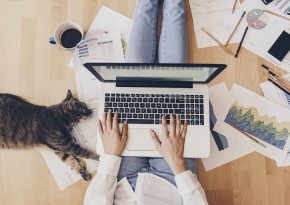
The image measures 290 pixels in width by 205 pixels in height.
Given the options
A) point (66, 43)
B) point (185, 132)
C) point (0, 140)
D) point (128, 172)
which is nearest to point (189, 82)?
point (185, 132)

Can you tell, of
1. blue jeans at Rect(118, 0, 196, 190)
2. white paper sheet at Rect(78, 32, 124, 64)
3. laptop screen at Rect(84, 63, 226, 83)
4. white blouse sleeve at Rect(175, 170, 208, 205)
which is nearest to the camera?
laptop screen at Rect(84, 63, 226, 83)

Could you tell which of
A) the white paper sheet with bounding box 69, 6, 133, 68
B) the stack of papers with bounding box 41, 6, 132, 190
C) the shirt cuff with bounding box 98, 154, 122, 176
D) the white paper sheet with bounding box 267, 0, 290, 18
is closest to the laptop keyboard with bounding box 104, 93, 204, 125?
the shirt cuff with bounding box 98, 154, 122, 176

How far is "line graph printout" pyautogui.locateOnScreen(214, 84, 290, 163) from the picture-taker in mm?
874

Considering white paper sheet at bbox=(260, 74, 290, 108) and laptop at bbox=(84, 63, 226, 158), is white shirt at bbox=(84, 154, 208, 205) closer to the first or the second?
laptop at bbox=(84, 63, 226, 158)

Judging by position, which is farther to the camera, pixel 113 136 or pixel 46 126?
pixel 46 126

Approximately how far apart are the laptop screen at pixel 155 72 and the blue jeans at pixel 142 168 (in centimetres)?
29

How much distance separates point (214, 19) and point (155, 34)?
0.25 metres

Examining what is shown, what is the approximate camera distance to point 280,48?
90cm

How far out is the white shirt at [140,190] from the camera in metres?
0.71

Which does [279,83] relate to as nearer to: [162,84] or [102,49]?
[162,84]

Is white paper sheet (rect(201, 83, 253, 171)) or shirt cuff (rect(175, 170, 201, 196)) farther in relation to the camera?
white paper sheet (rect(201, 83, 253, 171))

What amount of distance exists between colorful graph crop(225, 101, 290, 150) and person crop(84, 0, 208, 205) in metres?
0.24

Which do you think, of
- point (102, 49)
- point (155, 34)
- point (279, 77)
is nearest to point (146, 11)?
point (155, 34)

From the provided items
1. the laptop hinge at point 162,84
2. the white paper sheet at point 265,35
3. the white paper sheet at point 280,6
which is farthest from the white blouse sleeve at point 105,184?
the white paper sheet at point 280,6
